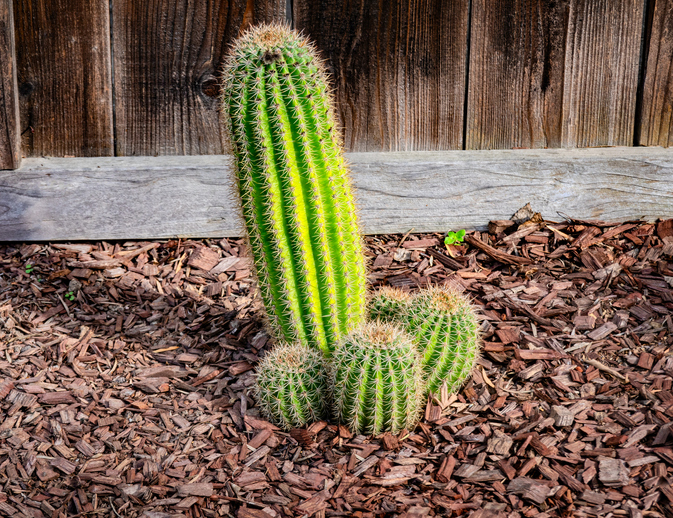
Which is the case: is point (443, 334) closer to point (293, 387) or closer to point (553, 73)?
point (293, 387)

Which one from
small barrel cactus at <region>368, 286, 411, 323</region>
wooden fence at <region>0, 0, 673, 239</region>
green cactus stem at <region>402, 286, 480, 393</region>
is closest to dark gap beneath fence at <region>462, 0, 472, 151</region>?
wooden fence at <region>0, 0, 673, 239</region>

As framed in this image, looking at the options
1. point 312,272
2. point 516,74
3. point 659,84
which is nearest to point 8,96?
point 312,272

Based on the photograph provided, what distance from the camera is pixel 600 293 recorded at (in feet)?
9.93

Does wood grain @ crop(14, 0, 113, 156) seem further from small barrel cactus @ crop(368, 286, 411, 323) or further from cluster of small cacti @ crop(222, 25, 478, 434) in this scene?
small barrel cactus @ crop(368, 286, 411, 323)

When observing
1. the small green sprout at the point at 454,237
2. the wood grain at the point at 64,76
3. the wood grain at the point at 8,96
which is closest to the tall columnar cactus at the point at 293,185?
the small green sprout at the point at 454,237

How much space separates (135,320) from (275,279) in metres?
0.96

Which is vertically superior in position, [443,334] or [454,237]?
[454,237]

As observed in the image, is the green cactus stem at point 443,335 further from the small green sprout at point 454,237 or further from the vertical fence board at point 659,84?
the vertical fence board at point 659,84

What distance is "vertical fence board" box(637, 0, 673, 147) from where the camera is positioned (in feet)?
11.0

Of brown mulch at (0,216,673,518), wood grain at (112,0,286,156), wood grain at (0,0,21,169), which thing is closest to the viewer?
brown mulch at (0,216,673,518)

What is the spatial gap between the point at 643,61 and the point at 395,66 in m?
1.33

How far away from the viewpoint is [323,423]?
2.37 meters

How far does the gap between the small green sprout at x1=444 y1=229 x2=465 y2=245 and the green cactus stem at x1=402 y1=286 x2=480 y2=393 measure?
1015 millimetres

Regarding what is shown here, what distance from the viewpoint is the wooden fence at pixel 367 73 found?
319cm
